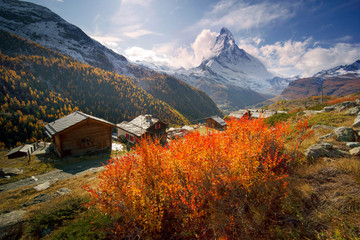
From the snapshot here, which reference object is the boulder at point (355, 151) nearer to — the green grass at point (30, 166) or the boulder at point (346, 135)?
the boulder at point (346, 135)

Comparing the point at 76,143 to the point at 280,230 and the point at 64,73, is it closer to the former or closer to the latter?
the point at 280,230

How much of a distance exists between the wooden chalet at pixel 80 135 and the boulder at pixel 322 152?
2934 cm

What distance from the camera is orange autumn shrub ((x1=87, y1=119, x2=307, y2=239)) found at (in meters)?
6.81

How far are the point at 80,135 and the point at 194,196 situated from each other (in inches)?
1001

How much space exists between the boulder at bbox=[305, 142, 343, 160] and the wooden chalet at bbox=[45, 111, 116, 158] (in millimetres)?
29336

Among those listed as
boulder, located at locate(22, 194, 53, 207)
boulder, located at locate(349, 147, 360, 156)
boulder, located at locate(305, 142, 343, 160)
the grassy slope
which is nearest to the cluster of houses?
boulder, located at locate(22, 194, 53, 207)

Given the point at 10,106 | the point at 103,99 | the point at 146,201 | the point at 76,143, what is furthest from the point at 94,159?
the point at 103,99

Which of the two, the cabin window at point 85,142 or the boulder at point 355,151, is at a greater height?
the boulder at point 355,151

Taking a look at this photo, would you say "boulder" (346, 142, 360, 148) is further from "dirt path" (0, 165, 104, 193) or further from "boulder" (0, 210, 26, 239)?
"dirt path" (0, 165, 104, 193)

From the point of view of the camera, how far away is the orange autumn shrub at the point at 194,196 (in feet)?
22.3

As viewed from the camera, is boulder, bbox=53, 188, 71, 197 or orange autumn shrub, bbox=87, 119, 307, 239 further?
boulder, bbox=53, 188, 71, 197

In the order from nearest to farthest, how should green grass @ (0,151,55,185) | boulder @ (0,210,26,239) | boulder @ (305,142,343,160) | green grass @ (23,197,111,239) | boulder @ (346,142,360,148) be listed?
1. green grass @ (23,197,111,239)
2. boulder @ (0,210,26,239)
3. boulder @ (305,142,343,160)
4. boulder @ (346,142,360,148)
5. green grass @ (0,151,55,185)

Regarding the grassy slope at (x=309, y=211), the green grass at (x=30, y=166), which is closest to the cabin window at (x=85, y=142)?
the green grass at (x=30, y=166)

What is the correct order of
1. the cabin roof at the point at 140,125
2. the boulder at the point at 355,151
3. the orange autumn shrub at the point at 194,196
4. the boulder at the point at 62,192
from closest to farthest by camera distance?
the orange autumn shrub at the point at 194,196, the boulder at the point at 355,151, the boulder at the point at 62,192, the cabin roof at the point at 140,125
